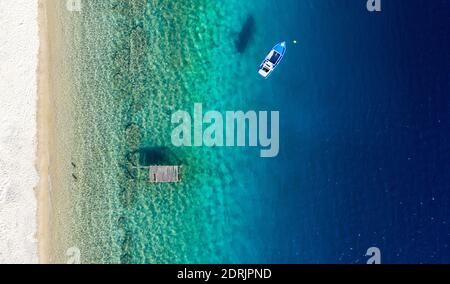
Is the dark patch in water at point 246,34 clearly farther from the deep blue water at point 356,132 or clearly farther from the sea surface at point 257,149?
the deep blue water at point 356,132

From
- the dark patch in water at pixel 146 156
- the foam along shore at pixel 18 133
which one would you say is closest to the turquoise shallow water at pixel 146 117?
the dark patch in water at pixel 146 156

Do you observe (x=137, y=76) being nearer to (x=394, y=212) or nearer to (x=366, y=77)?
(x=366, y=77)

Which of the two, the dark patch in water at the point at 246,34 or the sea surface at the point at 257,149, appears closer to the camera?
the sea surface at the point at 257,149

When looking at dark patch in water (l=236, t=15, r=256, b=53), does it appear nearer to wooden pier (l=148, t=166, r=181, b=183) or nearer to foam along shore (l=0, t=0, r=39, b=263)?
wooden pier (l=148, t=166, r=181, b=183)

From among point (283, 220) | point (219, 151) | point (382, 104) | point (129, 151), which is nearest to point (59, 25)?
point (129, 151)

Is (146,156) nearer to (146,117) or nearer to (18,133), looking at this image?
(146,117)

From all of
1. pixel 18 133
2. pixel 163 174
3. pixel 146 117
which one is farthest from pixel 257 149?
pixel 18 133

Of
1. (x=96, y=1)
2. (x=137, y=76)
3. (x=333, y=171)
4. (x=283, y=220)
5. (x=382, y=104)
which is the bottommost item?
(x=283, y=220)
